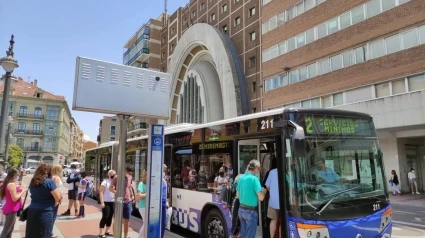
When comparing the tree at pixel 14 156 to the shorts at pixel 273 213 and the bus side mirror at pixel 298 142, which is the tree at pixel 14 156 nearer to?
the shorts at pixel 273 213

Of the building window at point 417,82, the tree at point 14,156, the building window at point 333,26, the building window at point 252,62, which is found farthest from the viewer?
the tree at point 14,156

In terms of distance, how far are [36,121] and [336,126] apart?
8524 cm

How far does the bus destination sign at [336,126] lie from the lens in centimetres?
534

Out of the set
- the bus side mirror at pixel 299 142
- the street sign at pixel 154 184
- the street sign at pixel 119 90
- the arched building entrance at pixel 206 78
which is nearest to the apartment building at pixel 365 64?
the arched building entrance at pixel 206 78

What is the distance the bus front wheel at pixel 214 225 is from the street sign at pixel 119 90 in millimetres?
2959

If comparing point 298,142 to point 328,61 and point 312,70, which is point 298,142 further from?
point 312,70

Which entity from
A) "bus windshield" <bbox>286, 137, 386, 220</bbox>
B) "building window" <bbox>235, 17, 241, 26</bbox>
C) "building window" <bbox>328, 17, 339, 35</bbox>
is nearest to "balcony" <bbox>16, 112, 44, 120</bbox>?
"building window" <bbox>235, 17, 241, 26</bbox>

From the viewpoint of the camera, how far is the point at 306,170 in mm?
5004

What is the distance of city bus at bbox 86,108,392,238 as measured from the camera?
4.84 m

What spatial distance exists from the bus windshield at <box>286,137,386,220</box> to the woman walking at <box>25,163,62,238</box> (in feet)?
12.0

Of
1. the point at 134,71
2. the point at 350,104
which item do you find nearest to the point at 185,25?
the point at 350,104

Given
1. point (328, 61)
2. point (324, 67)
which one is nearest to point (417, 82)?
point (328, 61)

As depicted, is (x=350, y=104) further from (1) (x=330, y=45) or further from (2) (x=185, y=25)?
(2) (x=185, y=25)

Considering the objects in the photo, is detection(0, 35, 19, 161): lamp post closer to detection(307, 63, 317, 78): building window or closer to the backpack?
the backpack
